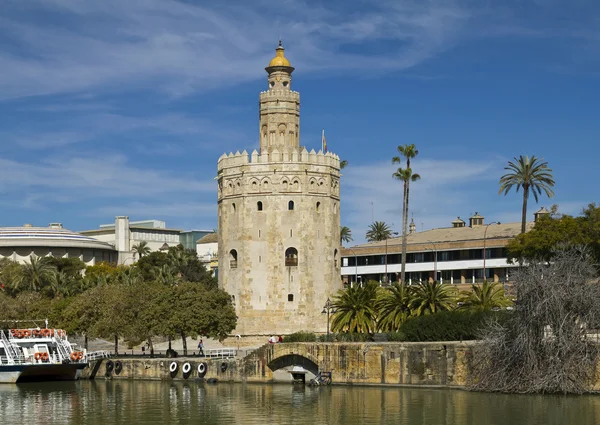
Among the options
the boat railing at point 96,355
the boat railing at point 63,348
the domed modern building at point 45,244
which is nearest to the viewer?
the boat railing at point 63,348

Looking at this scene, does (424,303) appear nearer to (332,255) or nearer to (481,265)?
(332,255)

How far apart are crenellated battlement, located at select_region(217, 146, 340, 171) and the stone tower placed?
67mm

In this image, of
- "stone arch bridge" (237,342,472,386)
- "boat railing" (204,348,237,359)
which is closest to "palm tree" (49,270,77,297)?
"boat railing" (204,348,237,359)

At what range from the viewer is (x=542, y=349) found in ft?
151

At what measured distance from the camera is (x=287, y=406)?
45.8 metres

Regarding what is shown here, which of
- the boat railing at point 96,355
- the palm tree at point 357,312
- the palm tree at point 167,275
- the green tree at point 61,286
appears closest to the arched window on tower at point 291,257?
the palm tree at point 357,312

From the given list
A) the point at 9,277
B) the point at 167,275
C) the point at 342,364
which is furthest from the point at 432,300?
the point at 9,277

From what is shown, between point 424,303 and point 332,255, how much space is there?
15.2m

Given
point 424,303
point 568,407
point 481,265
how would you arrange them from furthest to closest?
point 481,265 < point 424,303 < point 568,407

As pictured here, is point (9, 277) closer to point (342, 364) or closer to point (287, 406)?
point (342, 364)

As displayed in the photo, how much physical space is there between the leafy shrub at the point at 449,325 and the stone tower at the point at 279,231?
1654 centimetres

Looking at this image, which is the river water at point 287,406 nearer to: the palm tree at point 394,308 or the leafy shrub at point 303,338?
the leafy shrub at point 303,338

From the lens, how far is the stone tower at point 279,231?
69.1 m

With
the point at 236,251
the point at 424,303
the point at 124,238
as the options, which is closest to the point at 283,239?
the point at 236,251
